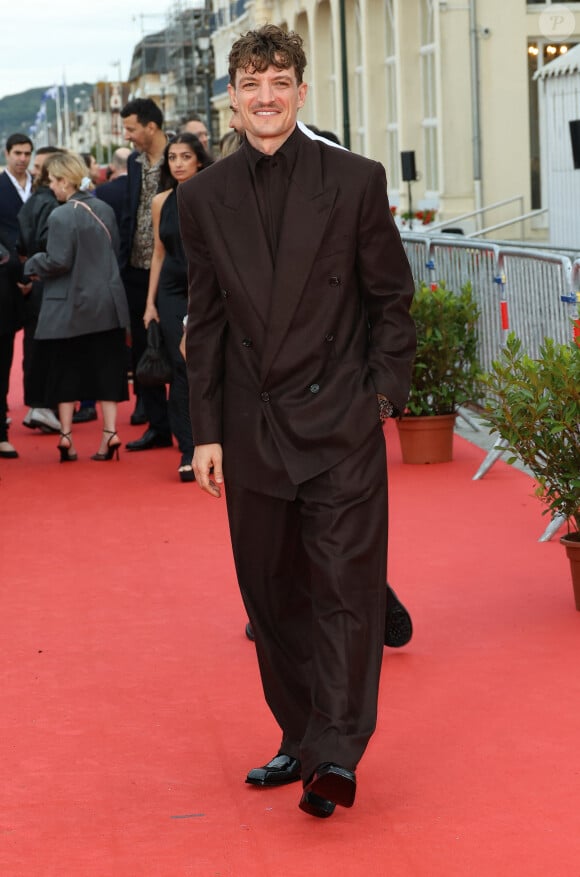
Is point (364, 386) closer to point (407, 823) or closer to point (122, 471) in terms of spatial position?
point (407, 823)

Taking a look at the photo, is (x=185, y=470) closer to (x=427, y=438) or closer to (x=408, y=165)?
(x=427, y=438)

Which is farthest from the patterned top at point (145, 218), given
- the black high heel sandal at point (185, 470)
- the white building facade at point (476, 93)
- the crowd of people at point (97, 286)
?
the white building facade at point (476, 93)

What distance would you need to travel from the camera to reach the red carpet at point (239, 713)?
4.30 meters

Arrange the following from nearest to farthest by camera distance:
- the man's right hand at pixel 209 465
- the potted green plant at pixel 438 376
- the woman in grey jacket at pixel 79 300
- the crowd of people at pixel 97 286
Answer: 1. the man's right hand at pixel 209 465
2. the potted green plant at pixel 438 376
3. the crowd of people at pixel 97 286
4. the woman in grey jacket at pixel 79 300

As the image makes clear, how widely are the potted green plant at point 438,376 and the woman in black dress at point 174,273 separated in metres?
1.38

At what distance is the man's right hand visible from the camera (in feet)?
14.9

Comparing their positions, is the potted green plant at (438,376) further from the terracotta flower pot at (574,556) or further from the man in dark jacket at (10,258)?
the terracotta flower pot at (574,556)

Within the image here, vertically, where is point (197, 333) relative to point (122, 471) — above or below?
above

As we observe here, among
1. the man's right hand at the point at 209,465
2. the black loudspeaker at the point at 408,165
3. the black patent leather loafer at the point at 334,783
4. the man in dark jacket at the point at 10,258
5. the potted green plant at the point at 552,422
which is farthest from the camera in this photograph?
the black loudspeaker at the point at 408,165

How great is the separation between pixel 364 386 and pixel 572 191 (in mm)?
20108

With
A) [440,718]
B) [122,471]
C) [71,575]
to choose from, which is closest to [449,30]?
[122,471]

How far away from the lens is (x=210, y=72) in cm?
7788

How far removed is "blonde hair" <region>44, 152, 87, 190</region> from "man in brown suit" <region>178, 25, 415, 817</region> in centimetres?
697

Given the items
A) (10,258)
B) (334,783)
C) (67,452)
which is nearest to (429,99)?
(10,258)
